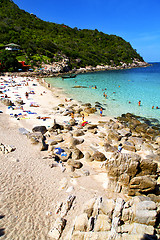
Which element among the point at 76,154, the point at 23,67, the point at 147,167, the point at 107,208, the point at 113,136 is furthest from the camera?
the point at 23,67

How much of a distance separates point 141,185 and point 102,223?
11.5 ft

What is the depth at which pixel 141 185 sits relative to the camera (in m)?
8.09

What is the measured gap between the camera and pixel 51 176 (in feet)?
29.8

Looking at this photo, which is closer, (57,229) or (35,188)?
(57,229)

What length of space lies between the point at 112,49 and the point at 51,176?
133809 millimetres

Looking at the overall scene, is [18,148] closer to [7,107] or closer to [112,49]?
[7,107]

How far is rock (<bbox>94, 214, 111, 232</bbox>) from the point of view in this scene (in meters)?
5.37

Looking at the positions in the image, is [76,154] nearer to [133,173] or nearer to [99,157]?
[99,157]

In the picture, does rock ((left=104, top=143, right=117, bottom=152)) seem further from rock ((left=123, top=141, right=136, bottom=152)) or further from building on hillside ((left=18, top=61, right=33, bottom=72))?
building on hillside ((left=18, top=61, right=33, bottom=72))

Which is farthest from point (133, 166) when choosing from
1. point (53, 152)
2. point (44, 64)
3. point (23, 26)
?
point (23, 26)

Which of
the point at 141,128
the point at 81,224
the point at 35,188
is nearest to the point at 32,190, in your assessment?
the point at 35,188

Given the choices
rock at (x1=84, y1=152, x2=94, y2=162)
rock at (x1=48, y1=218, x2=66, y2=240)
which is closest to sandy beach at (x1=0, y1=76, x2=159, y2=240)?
rock at (x1=48, y1=218, x2=66, y2=240)

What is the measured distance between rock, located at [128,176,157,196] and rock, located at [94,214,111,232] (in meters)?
3.00

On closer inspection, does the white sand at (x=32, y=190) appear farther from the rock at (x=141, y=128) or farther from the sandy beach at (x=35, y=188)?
the rock at (x=141, y=128)
